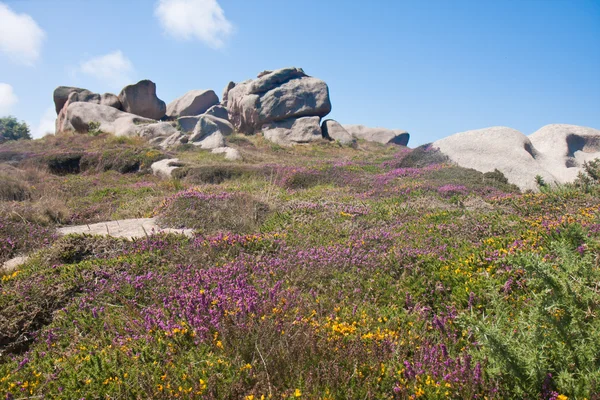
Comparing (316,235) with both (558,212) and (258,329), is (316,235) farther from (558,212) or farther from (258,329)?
(558,212)

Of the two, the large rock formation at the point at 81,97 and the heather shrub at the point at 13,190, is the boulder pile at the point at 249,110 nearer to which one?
the large rock formation at the point at 81,97

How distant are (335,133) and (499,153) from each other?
23433 millimetres

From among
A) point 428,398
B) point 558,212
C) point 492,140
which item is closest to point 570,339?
point 428,398

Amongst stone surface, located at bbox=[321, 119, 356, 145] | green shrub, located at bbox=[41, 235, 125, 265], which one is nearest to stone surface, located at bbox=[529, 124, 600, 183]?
green shrub, located at bbox=[41, 235, 125, 265]

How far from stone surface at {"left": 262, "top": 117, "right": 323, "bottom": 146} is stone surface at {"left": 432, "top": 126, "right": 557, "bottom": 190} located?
61.3 ft

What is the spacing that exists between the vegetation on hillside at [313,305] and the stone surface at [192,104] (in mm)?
43995

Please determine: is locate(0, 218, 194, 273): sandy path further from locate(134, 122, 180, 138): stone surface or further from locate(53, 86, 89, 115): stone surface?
locate(53, 86, 89, 115): stone surface

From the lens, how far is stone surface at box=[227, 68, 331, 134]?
40.2 meters

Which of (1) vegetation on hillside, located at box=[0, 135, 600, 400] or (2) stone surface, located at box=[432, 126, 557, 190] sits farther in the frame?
(2) stone surface, located at box=[432, 126, 557, 190]

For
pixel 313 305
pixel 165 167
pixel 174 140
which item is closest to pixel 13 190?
pixel 165 167

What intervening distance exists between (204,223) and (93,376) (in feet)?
19.4

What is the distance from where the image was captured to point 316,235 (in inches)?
315

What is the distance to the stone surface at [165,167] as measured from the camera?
1900cm

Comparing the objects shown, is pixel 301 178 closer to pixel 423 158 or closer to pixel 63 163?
pixel 423 158
